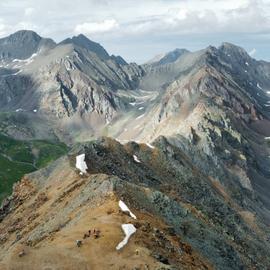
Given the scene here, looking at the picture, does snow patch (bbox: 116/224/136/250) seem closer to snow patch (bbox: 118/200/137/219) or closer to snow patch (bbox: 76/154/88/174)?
snow patch (bbox: 118/200/137/219)

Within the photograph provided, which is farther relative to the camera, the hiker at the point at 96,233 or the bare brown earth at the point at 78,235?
the hiker at the point at 96,233

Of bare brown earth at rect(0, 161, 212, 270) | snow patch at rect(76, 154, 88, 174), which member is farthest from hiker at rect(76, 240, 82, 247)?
snow patch at rect(76, 154, 88, 174)

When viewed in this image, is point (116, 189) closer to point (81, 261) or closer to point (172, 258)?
point (172, 258)

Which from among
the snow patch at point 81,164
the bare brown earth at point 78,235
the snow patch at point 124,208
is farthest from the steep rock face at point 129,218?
the snow patch at point 81,164

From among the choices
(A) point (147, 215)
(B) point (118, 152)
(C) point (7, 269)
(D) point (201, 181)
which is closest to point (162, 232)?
(A) point (147, 215)

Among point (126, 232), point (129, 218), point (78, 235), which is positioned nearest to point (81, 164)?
point (129, 218)

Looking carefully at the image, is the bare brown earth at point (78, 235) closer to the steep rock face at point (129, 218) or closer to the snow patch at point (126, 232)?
the steep rock face at point (129, 218)
